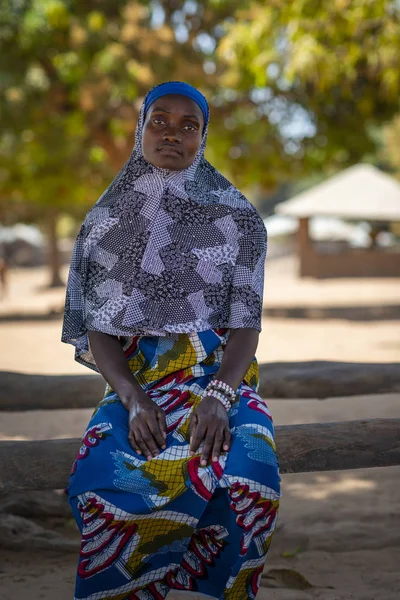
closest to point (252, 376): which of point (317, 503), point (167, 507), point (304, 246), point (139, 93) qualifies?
point (167, 507)

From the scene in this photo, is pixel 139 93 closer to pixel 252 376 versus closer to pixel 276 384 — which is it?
pixel 276 384

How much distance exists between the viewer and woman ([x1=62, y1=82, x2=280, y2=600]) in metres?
2.31

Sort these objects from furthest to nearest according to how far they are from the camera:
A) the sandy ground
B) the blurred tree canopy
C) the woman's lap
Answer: the blurred tree canopy
the sandy ground
the woman's lap

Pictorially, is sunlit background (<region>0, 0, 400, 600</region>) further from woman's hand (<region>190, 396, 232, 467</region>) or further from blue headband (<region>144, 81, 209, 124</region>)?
blue headband (<region>144, 81, 209, 124</region>)

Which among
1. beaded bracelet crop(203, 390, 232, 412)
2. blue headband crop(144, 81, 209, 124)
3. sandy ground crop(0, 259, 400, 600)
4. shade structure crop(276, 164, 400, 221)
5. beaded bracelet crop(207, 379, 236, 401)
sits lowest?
sandy ground crop(0, 259, 400, 600)

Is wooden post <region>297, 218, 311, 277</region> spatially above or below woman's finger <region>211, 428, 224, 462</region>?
above

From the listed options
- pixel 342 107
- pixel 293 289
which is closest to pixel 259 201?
pixel 293 289

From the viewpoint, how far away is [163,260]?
2662mm

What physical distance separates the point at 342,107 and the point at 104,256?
13.6 meters

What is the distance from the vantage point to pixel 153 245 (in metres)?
2.68

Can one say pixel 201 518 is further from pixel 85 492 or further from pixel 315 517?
pixel 315 517

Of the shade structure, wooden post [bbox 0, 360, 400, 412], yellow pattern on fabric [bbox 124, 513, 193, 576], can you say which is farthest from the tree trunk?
yellow pattern on fabric [bbox 124, 513, 193, 576]

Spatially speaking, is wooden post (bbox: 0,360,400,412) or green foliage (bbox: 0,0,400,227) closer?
wooden post (bbox: 0,360,400,412)

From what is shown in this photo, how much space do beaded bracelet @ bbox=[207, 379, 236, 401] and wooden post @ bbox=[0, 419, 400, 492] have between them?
1.48ft
